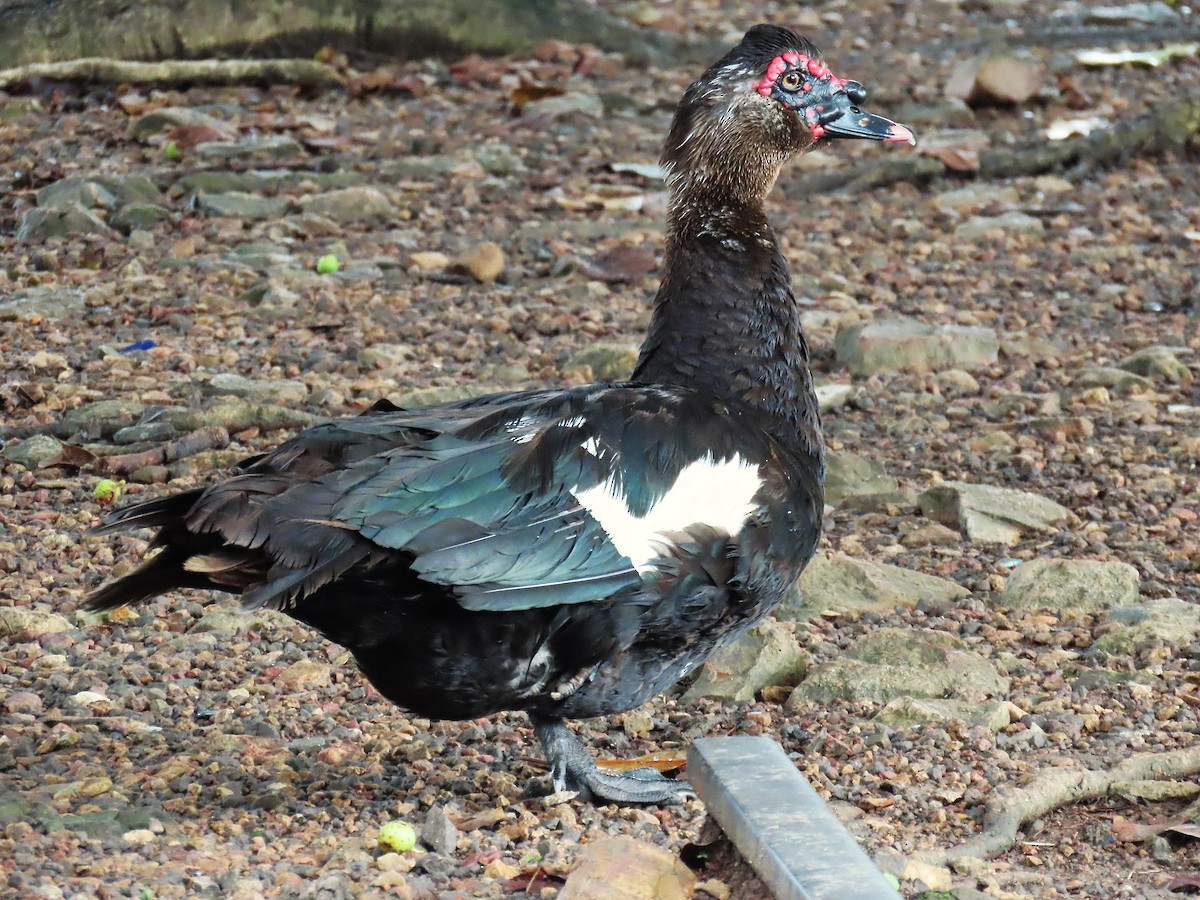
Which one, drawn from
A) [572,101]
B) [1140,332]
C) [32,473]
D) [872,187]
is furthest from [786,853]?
[572,101]

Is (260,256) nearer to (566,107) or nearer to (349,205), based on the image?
(349,205)

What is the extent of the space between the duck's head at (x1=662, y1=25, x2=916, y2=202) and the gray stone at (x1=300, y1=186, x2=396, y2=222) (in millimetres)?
3998

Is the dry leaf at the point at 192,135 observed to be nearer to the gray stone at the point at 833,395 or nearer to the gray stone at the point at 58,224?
the gray stone at the point at 58,224

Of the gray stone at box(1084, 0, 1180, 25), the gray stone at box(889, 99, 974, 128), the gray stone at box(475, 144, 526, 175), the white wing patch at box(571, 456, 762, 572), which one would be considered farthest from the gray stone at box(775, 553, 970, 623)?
the gray stone at box(1084, 0, 1180, 25)

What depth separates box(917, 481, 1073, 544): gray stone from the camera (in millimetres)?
5324

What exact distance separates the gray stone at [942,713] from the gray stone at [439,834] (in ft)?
4.04

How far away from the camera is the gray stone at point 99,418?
5602mm

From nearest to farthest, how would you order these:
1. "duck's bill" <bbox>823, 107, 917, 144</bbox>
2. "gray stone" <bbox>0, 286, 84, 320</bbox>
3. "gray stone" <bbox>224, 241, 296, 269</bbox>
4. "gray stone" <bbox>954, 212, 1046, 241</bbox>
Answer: "duck's bill" <bbox>823, 107, 917, 144</bbox> < "gray stone" <bbox>0, 286, 84, 320</bbox> < "gray stone" <bbox>224, 241, 296, 269</bbox> < "gray stone" <bbox>954, 212, 1046, 241</bbox>

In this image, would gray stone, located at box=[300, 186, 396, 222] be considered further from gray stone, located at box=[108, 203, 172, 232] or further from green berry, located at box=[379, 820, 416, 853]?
green berry, located at box=[379, 820, 416, 853]

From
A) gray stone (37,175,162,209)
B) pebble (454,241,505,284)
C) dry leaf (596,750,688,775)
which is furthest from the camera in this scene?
gray stone (37,175,162,209)

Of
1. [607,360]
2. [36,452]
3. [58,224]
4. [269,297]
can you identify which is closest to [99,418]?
[36,452]

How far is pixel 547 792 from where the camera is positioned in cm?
368

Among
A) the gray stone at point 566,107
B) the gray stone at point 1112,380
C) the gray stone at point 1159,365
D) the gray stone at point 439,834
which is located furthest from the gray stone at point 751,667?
the gray stone at point 566,107

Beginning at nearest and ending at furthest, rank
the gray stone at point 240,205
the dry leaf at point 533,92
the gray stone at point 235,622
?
1. the gray stone at point 235,622
2. the gray stone at point 240,205
3. the dry leaf at point 533,92
